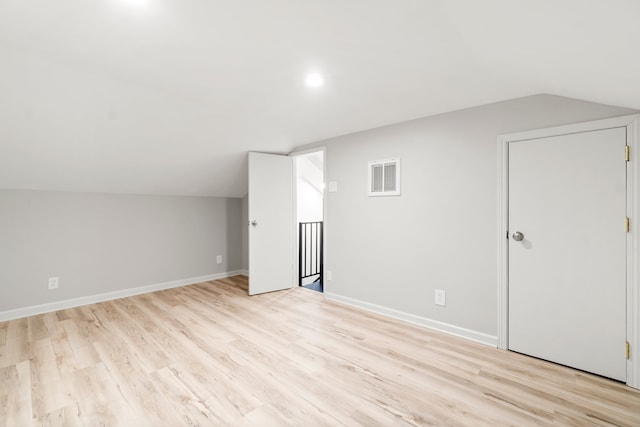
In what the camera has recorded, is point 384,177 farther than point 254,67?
Yes

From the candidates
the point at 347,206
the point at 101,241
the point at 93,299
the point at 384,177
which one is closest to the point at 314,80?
the point at 384,177

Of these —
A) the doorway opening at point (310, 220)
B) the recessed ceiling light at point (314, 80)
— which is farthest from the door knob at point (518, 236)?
the doorway opening at point (310, 220)

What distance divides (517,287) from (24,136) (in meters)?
4.30

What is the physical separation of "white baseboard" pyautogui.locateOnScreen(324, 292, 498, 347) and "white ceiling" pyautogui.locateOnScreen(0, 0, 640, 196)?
Result: 1918 millimetres

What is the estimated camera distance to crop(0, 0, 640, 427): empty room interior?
152cm

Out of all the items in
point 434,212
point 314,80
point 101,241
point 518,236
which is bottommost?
point 101,241

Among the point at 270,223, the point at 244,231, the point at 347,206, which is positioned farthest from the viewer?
the point at 244,231

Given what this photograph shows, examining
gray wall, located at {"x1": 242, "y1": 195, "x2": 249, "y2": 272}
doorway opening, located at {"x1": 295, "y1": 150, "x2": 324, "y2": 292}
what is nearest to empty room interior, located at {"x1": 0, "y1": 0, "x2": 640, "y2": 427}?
doorway opening, located at {"x1": 295, "y1": 150, "x2": 324, "y2": 292}

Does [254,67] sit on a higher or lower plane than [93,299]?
higher

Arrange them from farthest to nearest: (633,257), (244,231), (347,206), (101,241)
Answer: (244,231), (101,241), (347,206), (633,257)

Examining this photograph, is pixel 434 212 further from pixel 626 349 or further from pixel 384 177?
pixel 626 349

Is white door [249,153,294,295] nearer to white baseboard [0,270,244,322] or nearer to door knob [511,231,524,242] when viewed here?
white baseboard [0,270,244,322]

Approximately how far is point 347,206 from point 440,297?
4.57ft

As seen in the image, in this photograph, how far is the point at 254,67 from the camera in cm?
195
